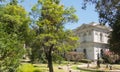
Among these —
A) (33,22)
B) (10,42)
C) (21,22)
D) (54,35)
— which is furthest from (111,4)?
(21,22)

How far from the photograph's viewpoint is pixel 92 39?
74.5 meters

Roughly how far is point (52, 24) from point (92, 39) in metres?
48.6

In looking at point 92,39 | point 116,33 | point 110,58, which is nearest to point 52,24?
point 116,33

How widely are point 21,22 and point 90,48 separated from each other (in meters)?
42.5

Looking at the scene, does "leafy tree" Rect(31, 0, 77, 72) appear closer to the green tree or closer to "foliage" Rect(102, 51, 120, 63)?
the green tree

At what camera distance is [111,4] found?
45.9ft

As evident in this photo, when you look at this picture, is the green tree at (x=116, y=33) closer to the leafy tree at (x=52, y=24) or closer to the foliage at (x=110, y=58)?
the leafy tree at (x=52, y=24)

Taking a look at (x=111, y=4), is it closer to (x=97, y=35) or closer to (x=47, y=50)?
(x=47, y=50)

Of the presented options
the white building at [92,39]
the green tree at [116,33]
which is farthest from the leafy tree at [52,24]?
the white building at [92,39]

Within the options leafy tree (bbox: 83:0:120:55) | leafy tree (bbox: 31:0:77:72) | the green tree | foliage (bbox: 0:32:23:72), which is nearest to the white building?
leafy tree (bbox: 31:0:77:72)

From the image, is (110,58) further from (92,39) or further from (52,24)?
(52,24)

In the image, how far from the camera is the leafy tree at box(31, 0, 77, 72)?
86.9 ft

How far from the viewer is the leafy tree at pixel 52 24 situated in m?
26.5

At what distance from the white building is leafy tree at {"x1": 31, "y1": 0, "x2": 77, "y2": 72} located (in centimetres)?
4629
